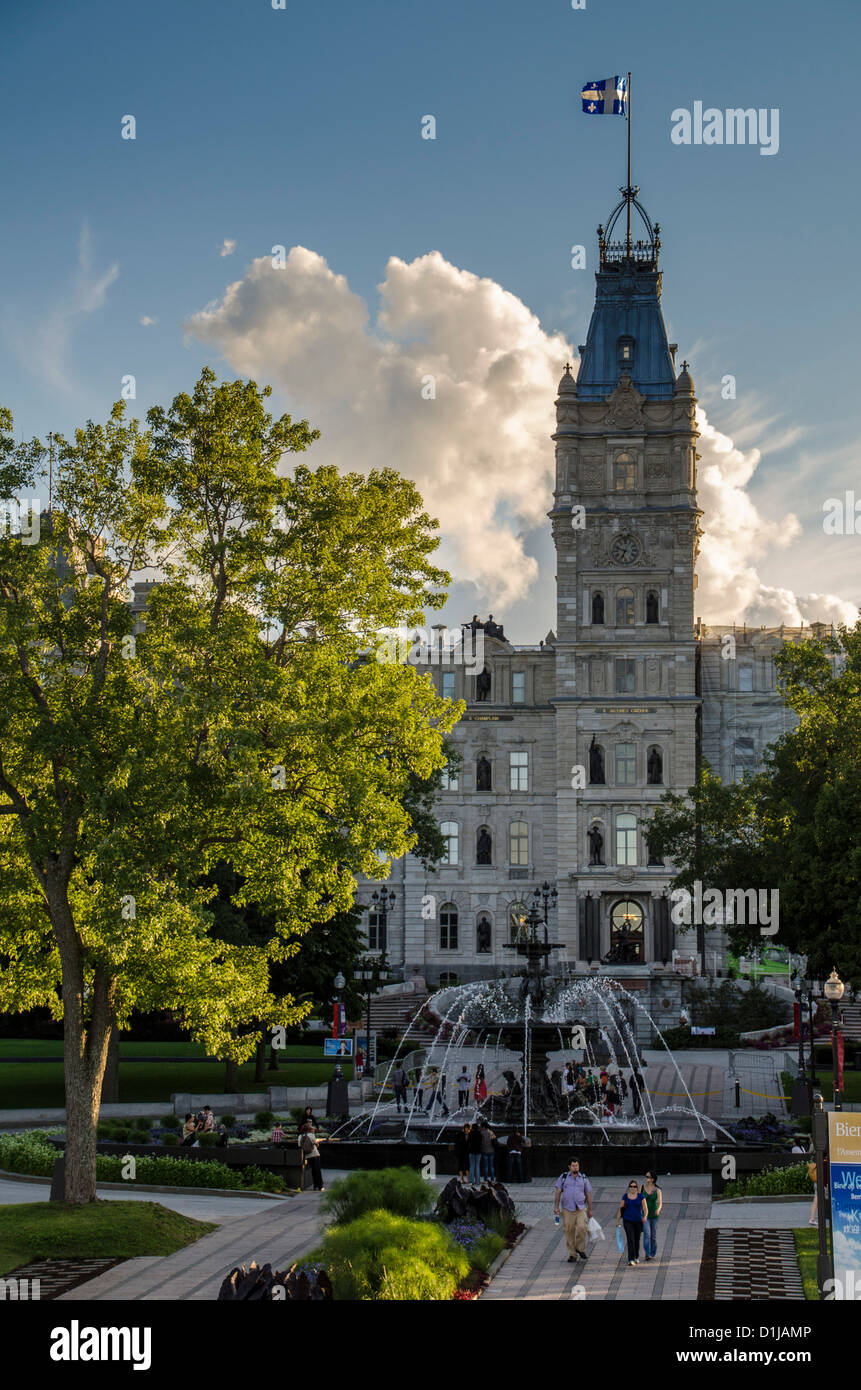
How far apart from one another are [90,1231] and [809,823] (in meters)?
26.4

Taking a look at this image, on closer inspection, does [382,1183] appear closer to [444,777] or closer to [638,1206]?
[638,1206]

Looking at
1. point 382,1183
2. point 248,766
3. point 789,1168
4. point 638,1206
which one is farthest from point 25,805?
point 789,1168

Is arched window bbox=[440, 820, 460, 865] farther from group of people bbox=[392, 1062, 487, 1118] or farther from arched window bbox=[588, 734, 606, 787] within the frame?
group of people bbox=[392, 1062, 487, 1118]

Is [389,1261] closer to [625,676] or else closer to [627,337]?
[625,676]

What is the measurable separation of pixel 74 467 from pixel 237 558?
121 inches

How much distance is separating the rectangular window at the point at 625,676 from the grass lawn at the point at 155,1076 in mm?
27154

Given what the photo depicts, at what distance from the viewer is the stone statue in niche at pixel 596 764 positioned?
255ft

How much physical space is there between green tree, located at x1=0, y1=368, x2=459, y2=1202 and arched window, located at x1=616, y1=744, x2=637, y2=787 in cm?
5127

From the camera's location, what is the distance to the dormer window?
3233 inches

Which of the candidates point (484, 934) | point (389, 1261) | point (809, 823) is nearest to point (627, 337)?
point (484, 934)

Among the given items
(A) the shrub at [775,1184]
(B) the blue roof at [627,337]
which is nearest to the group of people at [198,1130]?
(A) the shrub at [775,1184]

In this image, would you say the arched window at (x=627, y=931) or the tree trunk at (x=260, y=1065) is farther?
the arched window at (x=627, y=931)

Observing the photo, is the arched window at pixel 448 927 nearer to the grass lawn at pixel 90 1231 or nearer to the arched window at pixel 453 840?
the arched window at pixel 453 840

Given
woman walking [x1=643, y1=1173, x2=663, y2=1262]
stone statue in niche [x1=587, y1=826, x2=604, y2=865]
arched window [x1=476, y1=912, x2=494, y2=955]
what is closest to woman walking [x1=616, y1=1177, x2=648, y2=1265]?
woman walking [x1=643, y1=1173, x2=663, y2=1262]
